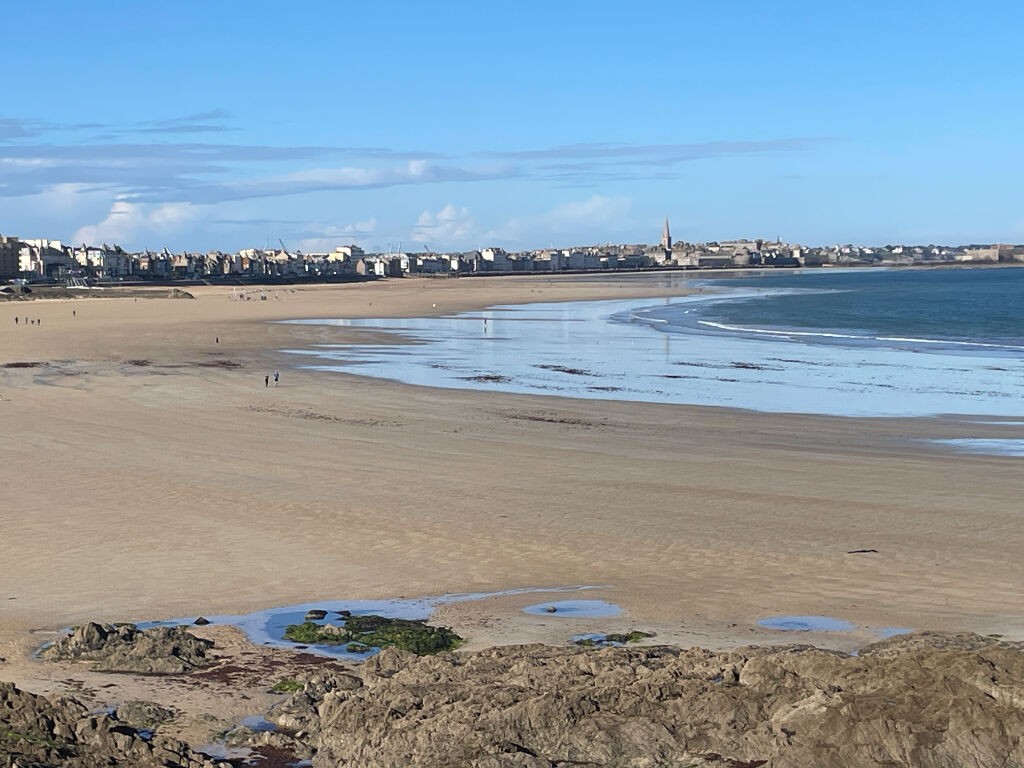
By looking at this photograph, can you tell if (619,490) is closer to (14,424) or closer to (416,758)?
(416,758)

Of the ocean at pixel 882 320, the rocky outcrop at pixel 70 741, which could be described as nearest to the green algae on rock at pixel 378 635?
the rocky outcrop at pixel 70 741

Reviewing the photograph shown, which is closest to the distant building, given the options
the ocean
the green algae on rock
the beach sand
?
the ocean

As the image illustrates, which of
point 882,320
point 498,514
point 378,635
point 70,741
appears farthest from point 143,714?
point 882,320

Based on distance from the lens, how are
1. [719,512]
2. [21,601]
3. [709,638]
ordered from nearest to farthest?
[709,638] < [21,601] < [719,512]

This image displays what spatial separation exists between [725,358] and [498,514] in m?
25.1

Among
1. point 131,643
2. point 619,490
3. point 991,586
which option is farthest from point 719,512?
point 131,643

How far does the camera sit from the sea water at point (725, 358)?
26.7 metres

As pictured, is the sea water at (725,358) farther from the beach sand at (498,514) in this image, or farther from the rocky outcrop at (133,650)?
the rocky outcrop at (133,650)

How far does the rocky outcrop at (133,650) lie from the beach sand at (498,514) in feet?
1.03

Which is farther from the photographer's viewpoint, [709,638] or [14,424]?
[14,424]

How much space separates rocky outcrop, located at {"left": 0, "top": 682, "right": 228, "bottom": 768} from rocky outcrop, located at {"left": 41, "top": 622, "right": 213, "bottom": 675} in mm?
1111

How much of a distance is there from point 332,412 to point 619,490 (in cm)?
879

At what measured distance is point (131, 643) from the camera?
8.21 metres

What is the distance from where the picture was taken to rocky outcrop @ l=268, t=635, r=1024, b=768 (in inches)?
235
